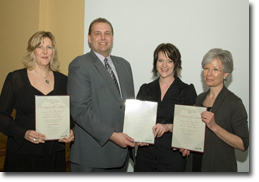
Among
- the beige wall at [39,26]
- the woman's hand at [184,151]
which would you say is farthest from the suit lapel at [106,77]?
the beige wall at [39,26]

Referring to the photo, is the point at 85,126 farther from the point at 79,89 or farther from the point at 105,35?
the point at 105,35

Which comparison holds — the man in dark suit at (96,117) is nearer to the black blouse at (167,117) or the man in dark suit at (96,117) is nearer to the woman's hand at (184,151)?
the black blouse at (167,117)

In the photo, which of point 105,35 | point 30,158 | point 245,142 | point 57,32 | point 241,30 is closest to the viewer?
point 245,142

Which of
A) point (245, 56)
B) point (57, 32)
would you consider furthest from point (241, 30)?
point (57, 32)

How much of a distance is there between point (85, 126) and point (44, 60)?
2.50 feet

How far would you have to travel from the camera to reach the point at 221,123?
2139 millimetres

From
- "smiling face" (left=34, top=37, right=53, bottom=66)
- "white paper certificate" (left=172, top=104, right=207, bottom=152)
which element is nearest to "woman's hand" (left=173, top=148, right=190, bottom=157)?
"white paper certificate" (left=172, top=104, right=207, bottom=152)

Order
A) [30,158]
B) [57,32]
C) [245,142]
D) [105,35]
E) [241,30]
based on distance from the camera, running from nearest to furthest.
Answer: [245,142]
[30,158]
[105,35]
[241,30]
[57,32]

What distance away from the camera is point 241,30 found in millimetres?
3143

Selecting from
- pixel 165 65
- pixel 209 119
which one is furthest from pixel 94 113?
pixel 209 119

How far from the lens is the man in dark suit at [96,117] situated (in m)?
2.24

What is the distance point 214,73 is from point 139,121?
0.82 meters

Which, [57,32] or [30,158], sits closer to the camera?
[30,158]

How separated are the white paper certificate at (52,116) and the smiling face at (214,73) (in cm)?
130
